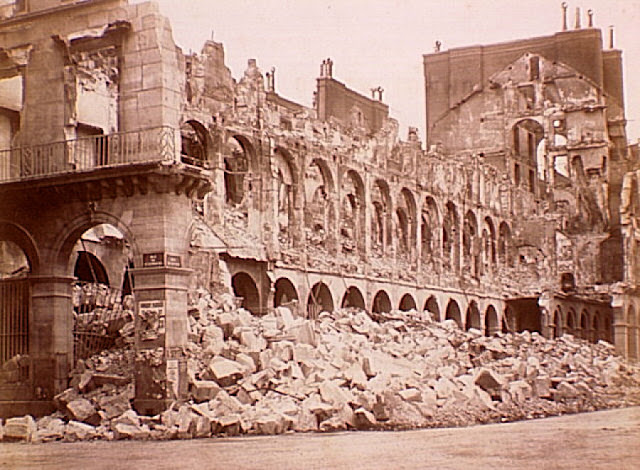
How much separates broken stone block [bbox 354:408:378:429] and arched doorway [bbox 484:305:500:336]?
27.5m

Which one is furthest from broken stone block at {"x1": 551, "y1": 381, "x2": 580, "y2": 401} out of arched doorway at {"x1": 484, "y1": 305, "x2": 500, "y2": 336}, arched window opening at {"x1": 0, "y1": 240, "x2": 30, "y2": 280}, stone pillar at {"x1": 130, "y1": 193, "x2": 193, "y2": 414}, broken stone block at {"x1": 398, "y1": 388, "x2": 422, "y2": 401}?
arched doorway at {"x1": 484, "y1": 305, "x2": 500, "y2": 336}

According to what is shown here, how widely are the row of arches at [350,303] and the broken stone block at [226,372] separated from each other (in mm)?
6241

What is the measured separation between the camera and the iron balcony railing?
18672mm

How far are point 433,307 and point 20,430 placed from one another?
23484 mm

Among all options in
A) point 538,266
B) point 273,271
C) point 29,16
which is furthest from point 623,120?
point 29,16

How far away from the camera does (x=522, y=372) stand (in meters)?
24.0

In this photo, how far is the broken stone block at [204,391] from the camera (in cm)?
1822

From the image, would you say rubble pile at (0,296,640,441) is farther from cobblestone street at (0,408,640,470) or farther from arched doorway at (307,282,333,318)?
arched doorway at (307,282,333,318)

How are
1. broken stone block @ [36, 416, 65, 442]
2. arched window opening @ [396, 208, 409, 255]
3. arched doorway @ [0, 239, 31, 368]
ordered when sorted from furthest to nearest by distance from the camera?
arched window opening @ [396, 208, 409, 255], arched doorway @ [0, 239, 31, 368], broken stone block @ [36, 416, 65, 442]

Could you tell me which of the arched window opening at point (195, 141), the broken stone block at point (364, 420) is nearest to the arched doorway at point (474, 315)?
the arched window opening at point (195, 141)

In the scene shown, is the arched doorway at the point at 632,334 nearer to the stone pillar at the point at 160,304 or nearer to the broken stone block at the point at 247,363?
the broken stone block at the point at 247,363

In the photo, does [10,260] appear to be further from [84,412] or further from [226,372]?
[226,372]

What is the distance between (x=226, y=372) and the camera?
61.0ft

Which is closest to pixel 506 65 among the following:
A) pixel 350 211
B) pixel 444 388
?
pixel 350 211
